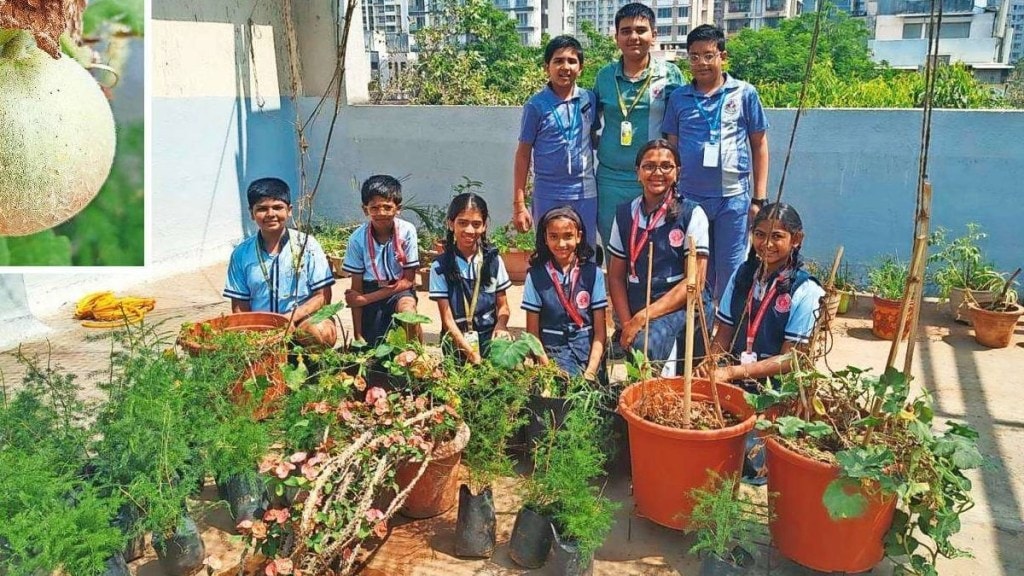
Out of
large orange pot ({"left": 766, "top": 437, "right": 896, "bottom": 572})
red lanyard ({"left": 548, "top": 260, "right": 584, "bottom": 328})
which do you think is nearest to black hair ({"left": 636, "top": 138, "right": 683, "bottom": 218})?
red lanyard ({"left": 548, "top": 260, "right": 584, "bottom": 328})

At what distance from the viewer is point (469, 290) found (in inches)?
144

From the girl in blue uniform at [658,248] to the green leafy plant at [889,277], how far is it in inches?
84.2

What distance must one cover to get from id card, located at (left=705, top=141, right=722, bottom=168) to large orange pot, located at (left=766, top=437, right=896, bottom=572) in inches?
79.7

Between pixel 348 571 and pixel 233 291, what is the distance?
1.72 metres

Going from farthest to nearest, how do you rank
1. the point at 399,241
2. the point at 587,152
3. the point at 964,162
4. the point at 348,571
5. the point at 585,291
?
the point at 964,162 < the point at 587,152 < the point at 399,241 < the point at 585,291 < the point at 348,571

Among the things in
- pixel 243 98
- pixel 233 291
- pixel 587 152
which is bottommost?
pixel 233 291

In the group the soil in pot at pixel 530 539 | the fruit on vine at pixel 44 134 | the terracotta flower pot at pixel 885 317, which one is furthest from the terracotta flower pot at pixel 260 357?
the terracotta flower pot at pixel 885 317

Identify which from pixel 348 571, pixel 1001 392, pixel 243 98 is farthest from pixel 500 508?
pixel 243 98

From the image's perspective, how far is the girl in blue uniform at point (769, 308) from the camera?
3023 millimetres

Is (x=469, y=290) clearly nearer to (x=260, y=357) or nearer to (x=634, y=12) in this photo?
(x=260, y=357)

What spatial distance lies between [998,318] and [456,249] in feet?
11.2

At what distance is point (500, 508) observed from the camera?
9.82 ft

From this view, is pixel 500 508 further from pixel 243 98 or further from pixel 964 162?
pixel 243 98

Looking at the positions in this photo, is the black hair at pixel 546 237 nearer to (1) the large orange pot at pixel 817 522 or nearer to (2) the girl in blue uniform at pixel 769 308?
(2) the girl in blue uniform at pixel 769 308
